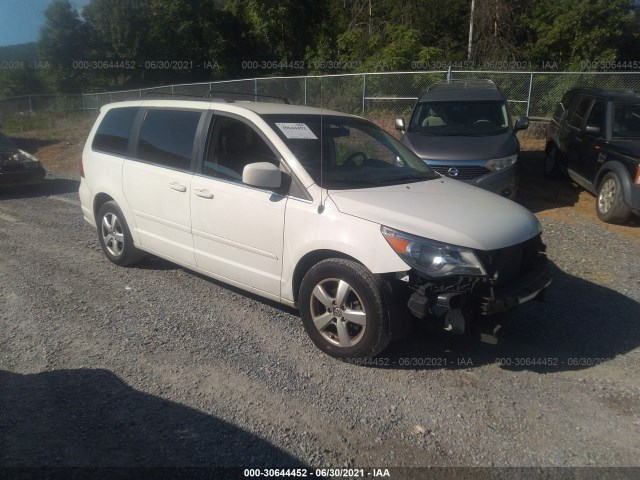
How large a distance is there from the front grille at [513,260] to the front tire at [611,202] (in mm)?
4339

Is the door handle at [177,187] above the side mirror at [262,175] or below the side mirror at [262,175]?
below

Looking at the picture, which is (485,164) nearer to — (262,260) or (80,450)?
(262,260)

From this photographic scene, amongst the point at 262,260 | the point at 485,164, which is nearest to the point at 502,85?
the point at 485,164

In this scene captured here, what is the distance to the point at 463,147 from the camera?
810 centimetres

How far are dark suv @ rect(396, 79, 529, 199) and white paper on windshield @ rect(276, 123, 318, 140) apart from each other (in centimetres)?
362

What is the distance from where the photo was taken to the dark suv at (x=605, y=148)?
7703 mm

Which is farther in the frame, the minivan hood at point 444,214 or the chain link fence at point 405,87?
the chain link fence at point 405,87

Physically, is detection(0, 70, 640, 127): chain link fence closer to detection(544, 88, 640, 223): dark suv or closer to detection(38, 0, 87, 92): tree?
detection(544, 88, 640, 223): dark suv

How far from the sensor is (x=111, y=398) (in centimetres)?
355

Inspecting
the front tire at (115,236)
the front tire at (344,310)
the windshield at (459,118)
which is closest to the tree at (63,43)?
the windshield at (459,118)

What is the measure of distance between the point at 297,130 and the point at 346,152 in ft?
1.68

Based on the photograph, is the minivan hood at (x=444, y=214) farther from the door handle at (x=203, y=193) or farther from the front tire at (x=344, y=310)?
the door handle at (x=203, y=193)

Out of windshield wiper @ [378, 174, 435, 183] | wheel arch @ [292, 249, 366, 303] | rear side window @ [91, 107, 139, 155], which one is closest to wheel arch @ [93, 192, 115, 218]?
rear side window @ [91, 107, 139, 155]

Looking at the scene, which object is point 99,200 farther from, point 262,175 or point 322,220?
point 322,220
